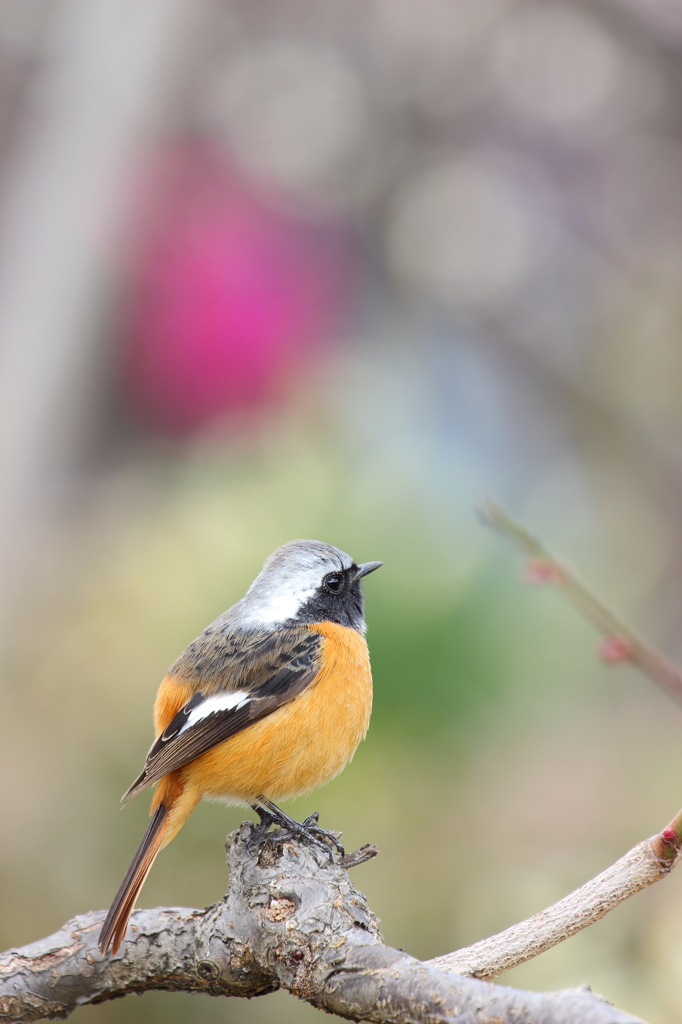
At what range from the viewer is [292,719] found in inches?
58.9

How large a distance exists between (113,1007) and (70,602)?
1046mm

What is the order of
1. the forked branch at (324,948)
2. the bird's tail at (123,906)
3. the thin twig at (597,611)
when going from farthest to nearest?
the bird's tail at (123,906)
the thin twig at (597,611)
the forked branch at (324,948)

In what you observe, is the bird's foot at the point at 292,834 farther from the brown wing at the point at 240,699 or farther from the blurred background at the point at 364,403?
the blurred background at the point at 364,403

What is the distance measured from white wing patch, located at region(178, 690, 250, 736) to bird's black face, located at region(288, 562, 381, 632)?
22 centimetres

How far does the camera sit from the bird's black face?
66.6 inches

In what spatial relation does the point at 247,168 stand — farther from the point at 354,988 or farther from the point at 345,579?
the point at 354,988

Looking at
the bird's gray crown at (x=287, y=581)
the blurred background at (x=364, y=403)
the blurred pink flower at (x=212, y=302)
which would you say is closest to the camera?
the bird's gray crown at (x=287, y=581)

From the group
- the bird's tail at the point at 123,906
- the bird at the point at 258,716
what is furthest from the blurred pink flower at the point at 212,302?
the bird's tail at the point at 123,906

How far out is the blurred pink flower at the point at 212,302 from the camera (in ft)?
12.6

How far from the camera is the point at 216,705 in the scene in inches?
57.2

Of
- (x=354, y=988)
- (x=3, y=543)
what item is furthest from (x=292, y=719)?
(x=3, y=543)

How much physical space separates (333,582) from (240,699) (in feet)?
1.09

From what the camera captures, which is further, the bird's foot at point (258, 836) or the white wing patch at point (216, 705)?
the white wing patch at point (216, 705)

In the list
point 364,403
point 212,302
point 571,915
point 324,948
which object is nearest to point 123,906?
point 324,948
